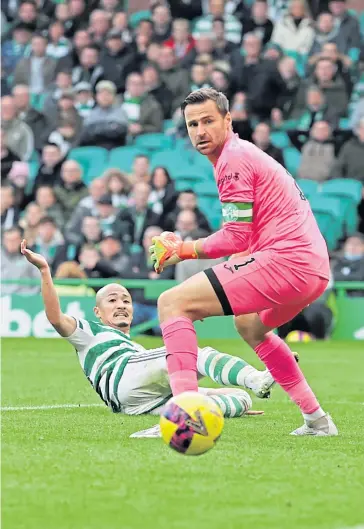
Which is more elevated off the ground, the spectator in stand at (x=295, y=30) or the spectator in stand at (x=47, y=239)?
the spectator in stand at (x=295, y=30)

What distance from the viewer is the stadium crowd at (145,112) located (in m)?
17.8

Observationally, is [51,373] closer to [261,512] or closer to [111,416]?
[111,416]

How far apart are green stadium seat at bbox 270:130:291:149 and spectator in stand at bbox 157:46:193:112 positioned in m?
1.83

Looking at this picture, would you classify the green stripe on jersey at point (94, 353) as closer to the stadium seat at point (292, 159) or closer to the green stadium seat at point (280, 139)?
the stadium seat at point (292, 159)

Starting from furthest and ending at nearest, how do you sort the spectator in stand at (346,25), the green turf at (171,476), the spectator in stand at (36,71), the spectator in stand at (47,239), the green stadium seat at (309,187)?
the spectator in stand at (36,71) < the spectator in stand at (346,25) < the green stadium seat at (309,187) < the spectator in stand at (47,239) < the green turf at (171,476)

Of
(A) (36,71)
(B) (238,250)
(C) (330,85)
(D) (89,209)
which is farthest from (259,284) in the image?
(A) (36,71)

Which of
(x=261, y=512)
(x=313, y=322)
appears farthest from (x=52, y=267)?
(x=261, y=512)

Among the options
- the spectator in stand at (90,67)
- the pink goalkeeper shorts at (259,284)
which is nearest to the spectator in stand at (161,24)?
the spectator in stand at (90,67)

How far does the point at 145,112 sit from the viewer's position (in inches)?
805

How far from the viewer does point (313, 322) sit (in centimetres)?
1664

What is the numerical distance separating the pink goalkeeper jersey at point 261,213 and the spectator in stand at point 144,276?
381 inches

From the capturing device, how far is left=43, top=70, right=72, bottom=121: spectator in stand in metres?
21.3

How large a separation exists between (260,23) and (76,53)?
364 centimetres

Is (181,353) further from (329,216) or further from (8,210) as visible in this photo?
(8,210)
